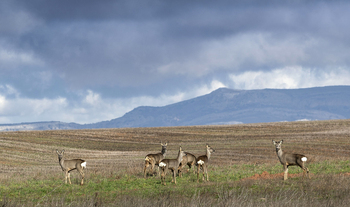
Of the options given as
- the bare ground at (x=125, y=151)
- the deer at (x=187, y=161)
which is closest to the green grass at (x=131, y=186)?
the deer at (x=187, y=161)

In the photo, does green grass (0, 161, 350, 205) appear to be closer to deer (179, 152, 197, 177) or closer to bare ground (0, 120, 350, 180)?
deer (179, 152, 197, 177)

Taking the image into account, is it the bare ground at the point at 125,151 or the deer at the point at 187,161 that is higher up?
the deer at the point at 187,161

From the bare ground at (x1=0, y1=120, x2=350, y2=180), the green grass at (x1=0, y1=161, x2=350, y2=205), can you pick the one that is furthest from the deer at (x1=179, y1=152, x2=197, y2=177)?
the bare ground at (x1=0, y1=120, x2=350, y2=180)

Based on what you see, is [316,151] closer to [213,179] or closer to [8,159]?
[213,179]

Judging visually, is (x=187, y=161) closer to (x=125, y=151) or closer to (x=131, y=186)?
(x=131, y=186)

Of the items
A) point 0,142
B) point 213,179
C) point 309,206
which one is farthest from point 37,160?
point 309,206

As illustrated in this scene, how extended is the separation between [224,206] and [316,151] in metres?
46.9

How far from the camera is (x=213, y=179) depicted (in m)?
25.2

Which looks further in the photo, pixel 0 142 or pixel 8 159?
pixel 0 142

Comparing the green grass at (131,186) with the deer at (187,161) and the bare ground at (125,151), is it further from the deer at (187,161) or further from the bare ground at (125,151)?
the bare ground at (125,151)

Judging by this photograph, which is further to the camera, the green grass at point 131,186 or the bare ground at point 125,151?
the bare ground at point 125,151

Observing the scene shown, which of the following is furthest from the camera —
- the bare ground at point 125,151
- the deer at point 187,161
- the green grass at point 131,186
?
the bare ground at point 125,151

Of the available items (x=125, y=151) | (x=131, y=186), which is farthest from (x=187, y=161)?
(x=125, y=151)

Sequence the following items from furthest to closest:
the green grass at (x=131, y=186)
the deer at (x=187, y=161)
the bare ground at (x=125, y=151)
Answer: the bare ground at (x=125, y=151)
the deer at (x=187, y=161)
the green grass at (x=131, y=186)
